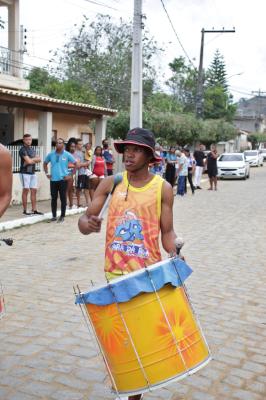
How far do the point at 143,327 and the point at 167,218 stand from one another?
0.86 metres

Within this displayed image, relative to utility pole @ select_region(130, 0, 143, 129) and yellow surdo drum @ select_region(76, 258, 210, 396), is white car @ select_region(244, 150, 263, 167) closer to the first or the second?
utility pole @ select_region(130, 0, 143, 129)

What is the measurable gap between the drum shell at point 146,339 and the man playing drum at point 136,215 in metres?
0.55

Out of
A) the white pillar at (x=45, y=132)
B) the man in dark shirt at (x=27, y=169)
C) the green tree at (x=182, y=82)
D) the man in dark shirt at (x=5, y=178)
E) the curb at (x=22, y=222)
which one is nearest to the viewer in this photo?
the man in dark shirt at (x=5, y=178)

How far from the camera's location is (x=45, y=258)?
8.01m

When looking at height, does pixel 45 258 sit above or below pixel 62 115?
below

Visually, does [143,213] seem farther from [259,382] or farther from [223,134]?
[223,134]

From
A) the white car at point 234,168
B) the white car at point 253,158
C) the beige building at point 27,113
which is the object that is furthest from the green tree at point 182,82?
the beige building at point 27,113

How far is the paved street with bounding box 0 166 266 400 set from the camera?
3.80m

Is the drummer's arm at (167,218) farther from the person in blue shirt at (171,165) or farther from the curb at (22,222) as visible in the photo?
the person in blue shirt at (171,165)

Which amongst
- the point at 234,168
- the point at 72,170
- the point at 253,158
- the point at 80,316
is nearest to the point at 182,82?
the point at 253,158

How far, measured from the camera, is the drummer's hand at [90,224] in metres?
3.31

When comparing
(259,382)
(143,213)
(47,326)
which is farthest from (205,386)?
(47,326)

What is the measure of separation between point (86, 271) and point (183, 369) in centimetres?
448

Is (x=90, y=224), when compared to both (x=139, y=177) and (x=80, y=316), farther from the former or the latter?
(x=80, y=316)
